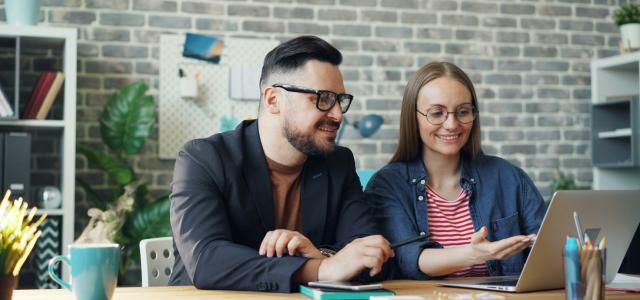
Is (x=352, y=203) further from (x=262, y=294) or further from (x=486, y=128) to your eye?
(x=486, y=128)

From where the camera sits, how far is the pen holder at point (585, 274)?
1311 mm

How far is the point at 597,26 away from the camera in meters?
4.73

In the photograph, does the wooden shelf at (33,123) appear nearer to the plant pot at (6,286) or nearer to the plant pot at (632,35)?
the plant pot at (6,286)

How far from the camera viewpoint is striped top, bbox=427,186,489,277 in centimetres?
216

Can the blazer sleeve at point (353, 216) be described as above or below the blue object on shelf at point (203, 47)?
below

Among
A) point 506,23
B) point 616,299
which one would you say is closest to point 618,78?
point 506,23

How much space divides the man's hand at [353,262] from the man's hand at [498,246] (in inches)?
9.8

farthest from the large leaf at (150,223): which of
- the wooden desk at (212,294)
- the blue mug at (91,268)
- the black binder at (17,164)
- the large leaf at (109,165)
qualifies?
the blue mug at (91,268)

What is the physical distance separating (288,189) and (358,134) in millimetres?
2203

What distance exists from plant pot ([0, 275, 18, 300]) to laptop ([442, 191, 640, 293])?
35.4 inches

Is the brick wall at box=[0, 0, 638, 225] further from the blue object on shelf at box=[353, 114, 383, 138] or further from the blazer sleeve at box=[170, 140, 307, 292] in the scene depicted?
the blazer sleeve at box=[170, 140, 307, 292]

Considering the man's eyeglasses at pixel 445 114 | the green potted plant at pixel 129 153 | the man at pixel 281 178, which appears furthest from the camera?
the green potted plant at pixel 129 153

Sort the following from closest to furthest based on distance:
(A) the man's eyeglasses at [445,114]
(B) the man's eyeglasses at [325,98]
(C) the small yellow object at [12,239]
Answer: (C) the small yellow object at [12,239] < (B) the man's eyeglasses at [325,98] < (A) the man's eyeglasses at [445,114]

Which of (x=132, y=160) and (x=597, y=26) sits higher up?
(x=597, y=26)
